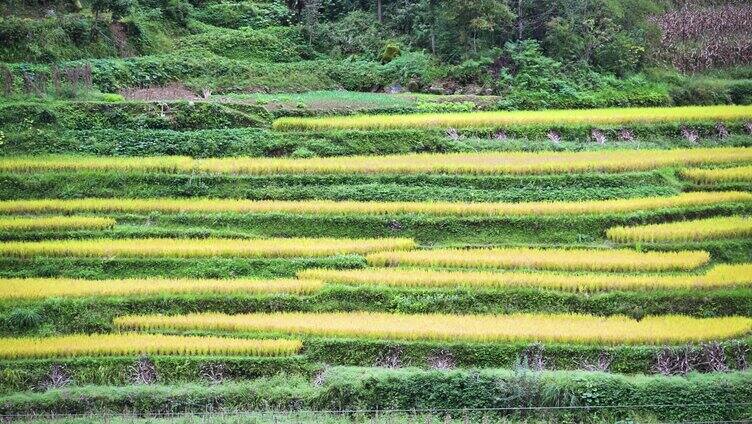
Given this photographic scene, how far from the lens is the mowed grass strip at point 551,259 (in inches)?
641

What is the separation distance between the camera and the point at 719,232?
17391 millimetres

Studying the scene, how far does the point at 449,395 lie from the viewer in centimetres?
1299

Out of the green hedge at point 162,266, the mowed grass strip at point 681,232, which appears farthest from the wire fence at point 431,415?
the mowed grass strip at point 681,232

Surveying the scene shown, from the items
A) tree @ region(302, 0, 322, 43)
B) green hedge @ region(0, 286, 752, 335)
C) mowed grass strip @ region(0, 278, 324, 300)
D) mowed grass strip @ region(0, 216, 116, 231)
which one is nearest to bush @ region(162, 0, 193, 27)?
tree @ region(302, 0, 322, 43)

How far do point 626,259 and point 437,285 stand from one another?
11.4 feet

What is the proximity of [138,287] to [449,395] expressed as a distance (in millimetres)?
5897

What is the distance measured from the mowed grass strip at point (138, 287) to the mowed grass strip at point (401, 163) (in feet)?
14.8

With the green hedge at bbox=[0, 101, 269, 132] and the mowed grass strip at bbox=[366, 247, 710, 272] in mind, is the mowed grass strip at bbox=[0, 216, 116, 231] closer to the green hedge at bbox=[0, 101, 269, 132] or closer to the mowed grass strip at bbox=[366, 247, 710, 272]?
the green hedge at bbox=[0, 101, 269, 132]

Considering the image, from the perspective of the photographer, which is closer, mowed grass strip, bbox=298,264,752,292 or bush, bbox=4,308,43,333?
bush, bbox=4,308,43,333

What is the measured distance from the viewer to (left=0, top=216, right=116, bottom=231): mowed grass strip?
17734 millimetres

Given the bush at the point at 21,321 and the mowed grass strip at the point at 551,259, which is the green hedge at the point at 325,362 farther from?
the mowed grass strip at the point at 551,259

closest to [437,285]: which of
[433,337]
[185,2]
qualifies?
[433,337]

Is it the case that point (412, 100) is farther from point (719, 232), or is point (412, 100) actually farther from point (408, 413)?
point (408, 413)

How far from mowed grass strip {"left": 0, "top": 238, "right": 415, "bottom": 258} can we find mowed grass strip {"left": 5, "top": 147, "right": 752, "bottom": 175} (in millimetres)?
2984
